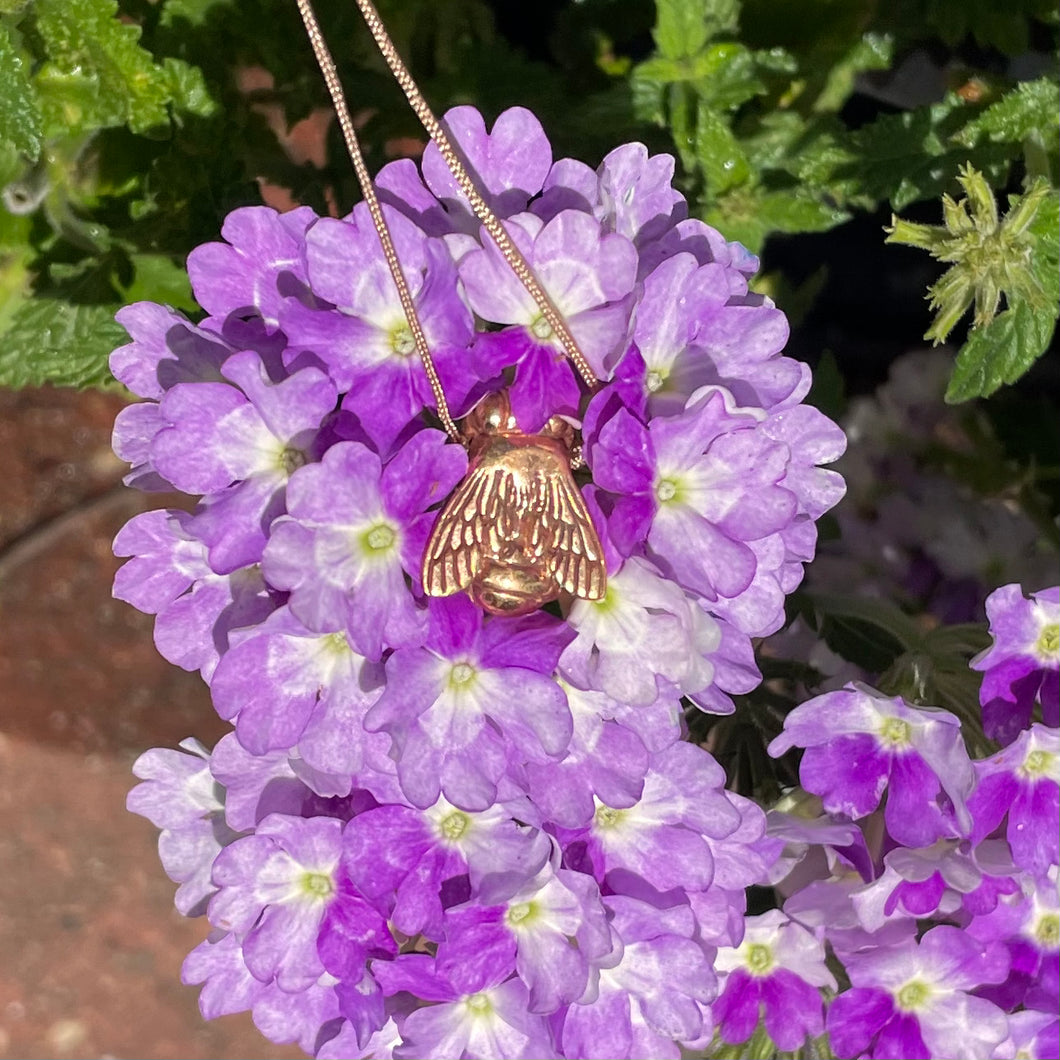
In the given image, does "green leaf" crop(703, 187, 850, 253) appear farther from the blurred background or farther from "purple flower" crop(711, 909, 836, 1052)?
"purple flower" crop(711, 909, 836, 1052)

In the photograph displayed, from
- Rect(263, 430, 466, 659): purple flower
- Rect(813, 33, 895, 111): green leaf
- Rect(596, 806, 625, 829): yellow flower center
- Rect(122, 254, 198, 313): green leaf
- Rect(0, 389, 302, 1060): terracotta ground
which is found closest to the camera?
Rect(263, 430, 466, 659): purple flower

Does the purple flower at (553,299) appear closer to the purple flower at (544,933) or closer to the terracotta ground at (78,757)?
the purple flower at (544,933)

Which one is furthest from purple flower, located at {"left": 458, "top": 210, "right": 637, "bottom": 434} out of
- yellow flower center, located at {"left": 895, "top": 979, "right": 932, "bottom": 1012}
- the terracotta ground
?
the terracotta ground

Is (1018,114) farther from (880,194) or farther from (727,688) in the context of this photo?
(727,688)

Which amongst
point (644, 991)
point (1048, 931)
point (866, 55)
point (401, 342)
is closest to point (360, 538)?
point (401, 342)

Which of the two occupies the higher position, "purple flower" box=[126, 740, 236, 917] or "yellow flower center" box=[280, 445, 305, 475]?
"yellow flower center" box=[280, 445, 305, 475]
